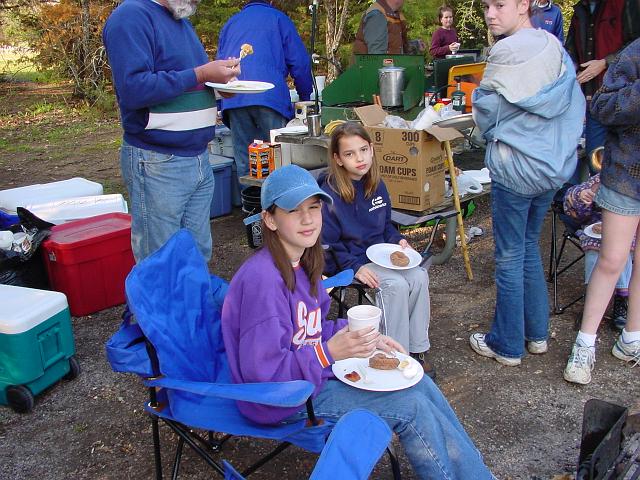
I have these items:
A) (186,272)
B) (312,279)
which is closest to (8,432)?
(186,272)

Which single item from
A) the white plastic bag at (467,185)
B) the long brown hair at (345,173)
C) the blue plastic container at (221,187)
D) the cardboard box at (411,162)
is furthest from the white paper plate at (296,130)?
the long brown hair at (345,173)

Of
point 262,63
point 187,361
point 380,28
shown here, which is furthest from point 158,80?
point 380,28

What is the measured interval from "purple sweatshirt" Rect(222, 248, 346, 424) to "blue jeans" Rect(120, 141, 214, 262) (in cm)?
104

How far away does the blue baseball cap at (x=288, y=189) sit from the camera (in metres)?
2.05

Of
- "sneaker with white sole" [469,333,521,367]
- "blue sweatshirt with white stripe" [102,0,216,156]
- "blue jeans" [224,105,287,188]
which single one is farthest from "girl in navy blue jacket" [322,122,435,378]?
"blue jeans" [224,105,287,188]

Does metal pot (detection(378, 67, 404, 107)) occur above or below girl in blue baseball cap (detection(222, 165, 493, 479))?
above

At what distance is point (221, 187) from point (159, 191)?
2.88 m

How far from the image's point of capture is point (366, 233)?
3.36 meters

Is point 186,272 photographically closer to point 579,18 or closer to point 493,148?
point 493,148

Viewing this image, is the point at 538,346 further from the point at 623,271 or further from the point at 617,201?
the point at 617,201

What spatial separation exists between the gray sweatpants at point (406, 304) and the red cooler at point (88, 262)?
176 cm

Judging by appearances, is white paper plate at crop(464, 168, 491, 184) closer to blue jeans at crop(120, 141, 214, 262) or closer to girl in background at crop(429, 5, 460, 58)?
blue jeans at crop(120, 141, 214, 262)

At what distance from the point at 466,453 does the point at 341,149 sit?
1.70 meters

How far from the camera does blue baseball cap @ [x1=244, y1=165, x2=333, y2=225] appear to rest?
2.05 metres
